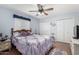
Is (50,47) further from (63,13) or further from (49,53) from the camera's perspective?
(63,13)

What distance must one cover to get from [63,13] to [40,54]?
79 centimetres

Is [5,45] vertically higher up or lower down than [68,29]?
lower down

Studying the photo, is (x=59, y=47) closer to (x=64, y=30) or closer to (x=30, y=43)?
(x=64, y=30)

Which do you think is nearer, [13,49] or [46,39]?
[13,49]

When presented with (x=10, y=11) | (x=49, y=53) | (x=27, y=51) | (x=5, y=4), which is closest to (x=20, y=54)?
(x=27, y=51)

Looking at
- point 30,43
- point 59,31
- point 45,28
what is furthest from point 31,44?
point 59,31

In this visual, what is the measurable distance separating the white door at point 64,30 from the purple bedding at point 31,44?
0.28 m

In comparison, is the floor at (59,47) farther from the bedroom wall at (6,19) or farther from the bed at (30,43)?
the bedroom wall at (6,19)

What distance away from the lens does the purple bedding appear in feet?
4.51

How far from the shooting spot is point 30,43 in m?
1.37

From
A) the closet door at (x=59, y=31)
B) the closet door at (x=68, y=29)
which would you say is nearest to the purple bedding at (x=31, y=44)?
the closet door at (x=59, y=31)

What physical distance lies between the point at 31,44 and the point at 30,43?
23 mm

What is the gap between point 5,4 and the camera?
1394mm

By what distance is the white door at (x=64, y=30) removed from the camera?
1.43m
